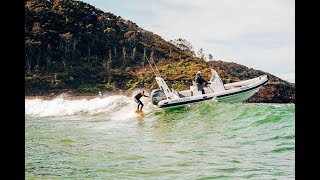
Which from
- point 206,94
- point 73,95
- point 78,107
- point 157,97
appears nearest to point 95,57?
point 73,95

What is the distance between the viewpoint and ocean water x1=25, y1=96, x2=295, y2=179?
709 cm

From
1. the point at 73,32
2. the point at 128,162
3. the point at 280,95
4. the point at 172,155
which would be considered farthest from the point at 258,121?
the point at 73,32

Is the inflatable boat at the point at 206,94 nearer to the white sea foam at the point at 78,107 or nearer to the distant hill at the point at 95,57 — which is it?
the white sea foam at the point at 78,107

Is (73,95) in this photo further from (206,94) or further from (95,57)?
(206,94)

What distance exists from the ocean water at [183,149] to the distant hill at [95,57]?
3597 centimetres

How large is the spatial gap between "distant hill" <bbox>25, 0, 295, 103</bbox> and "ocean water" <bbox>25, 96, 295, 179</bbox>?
35970mm

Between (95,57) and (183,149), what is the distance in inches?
2253

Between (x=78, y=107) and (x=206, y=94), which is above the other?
(x=206, y=94)

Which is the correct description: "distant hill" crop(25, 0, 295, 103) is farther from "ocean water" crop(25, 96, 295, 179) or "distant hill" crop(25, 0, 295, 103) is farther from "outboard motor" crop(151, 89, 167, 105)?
"ocean water" crop(25, 96, 295, 179)

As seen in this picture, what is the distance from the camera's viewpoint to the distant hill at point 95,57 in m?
54.2

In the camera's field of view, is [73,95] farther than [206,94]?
Yes

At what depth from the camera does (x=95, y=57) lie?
2574 inches

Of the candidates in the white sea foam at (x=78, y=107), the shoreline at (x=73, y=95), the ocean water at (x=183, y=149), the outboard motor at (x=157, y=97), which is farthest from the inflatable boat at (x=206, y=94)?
the shoreline at (x=73, y=95)
